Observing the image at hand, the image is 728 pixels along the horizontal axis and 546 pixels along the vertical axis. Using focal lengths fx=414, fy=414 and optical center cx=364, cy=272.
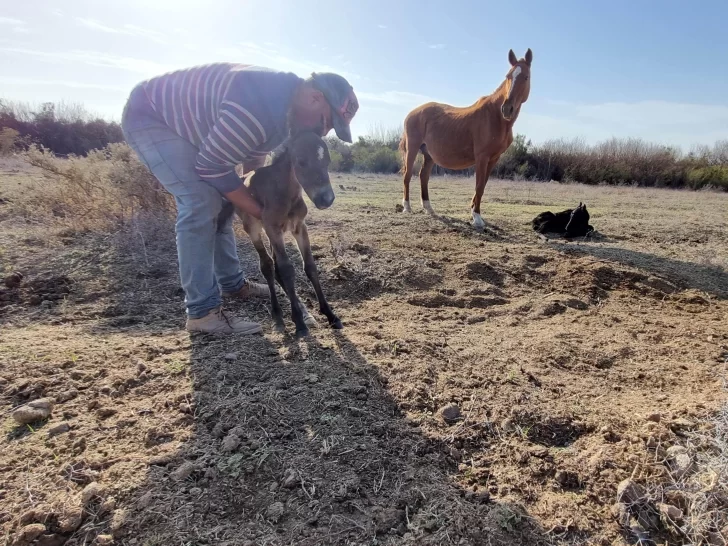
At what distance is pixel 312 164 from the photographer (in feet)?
9.96

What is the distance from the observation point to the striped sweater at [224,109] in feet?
8.91

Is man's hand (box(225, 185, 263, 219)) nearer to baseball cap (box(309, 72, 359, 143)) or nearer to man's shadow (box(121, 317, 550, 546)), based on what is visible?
baseball cap (box(309, 72, 359, 143))

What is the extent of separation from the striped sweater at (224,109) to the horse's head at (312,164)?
0.14m

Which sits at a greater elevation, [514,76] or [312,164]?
[514,76]

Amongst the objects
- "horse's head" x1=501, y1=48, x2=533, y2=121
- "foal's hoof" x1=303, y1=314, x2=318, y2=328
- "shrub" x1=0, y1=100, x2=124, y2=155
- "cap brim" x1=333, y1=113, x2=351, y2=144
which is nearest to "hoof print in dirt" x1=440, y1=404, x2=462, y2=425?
"foal's hoof" x1=303, y1=314, x2=318, y2=328

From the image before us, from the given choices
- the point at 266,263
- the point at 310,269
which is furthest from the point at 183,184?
the point at 310,269

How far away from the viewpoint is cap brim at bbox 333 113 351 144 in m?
2.85

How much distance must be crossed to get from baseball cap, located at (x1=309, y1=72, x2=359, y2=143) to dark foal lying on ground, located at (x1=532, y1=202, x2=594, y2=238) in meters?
5.41

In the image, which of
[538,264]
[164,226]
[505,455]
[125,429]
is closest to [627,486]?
[505,455]

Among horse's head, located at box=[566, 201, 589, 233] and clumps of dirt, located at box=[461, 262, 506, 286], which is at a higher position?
horse's head, located at box=[566, 201, 589, 233]

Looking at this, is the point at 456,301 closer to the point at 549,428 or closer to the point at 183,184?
the point at 549,428

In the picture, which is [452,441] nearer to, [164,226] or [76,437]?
[76,437]

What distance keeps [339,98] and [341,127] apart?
7.3 inches

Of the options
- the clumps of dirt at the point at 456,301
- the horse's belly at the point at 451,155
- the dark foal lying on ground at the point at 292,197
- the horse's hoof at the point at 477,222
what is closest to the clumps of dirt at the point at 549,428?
the dark foal lying on ground at the point at 292,197
